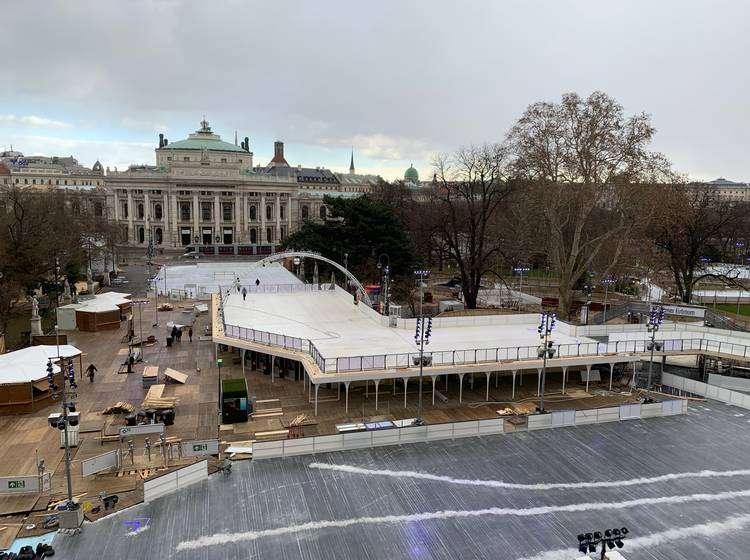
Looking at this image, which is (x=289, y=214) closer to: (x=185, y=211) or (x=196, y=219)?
(x=196, y=219)

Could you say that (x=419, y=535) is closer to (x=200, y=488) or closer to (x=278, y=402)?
(x=200, y=488)

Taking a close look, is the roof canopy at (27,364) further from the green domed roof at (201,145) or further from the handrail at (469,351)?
the green domed roof at (201,145)

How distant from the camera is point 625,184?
42031 mm

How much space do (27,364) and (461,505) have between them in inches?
875

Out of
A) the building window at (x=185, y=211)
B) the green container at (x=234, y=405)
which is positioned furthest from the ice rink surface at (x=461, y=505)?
the building window at (x=185, y=211)

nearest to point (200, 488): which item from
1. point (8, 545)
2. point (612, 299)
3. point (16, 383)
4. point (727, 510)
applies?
point (8, 545)

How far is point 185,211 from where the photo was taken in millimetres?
126688

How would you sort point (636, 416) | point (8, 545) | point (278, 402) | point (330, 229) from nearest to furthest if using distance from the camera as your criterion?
point (8, 545) < point (636, 416) < point (278, 402) < point (330, 229)

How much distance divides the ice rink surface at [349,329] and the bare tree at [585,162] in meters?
12.1

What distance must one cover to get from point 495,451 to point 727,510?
25.0 feet

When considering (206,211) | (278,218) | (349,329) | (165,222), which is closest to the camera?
(349,329)

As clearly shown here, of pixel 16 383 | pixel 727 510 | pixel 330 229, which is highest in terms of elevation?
pixel 330 229

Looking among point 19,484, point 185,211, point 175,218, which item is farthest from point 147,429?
point 185,211

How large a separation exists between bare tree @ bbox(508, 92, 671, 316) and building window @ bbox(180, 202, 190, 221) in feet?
319
